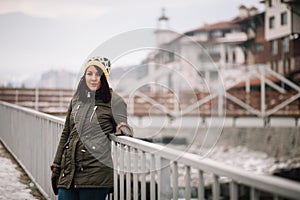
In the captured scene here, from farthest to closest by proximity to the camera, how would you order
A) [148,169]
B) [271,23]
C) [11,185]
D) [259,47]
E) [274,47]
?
[259,47] < [271,23] < [274,47] < [11,185] < [148,169]

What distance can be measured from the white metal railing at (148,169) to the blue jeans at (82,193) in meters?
0.14

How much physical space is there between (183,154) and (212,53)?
55.5m

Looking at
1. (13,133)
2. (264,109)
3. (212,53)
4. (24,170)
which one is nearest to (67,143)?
(24,170)

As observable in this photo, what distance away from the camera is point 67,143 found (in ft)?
10.0

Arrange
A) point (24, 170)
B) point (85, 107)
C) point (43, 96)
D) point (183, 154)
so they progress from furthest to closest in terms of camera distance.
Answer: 1. point (43, 96)
2. point (24, 170)
3. point (85, 107)
4. point (183, 154)

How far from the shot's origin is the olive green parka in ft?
9.63

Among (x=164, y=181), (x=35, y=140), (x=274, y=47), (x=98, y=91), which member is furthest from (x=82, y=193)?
(x=274, y=47)

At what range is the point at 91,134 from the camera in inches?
116

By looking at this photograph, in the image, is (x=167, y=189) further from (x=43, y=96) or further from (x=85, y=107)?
(x=43, y=96)

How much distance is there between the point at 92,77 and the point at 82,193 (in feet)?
2.41

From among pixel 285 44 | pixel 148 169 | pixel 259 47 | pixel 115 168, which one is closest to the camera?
pixel 148 169

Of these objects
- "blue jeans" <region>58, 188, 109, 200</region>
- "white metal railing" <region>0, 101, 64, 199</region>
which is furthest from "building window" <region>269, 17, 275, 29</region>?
"blue jeans" <region>58, 188, 109, 200</region>

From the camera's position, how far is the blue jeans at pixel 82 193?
2967 mm

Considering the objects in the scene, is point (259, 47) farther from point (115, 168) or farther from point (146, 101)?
point (115, 168)
